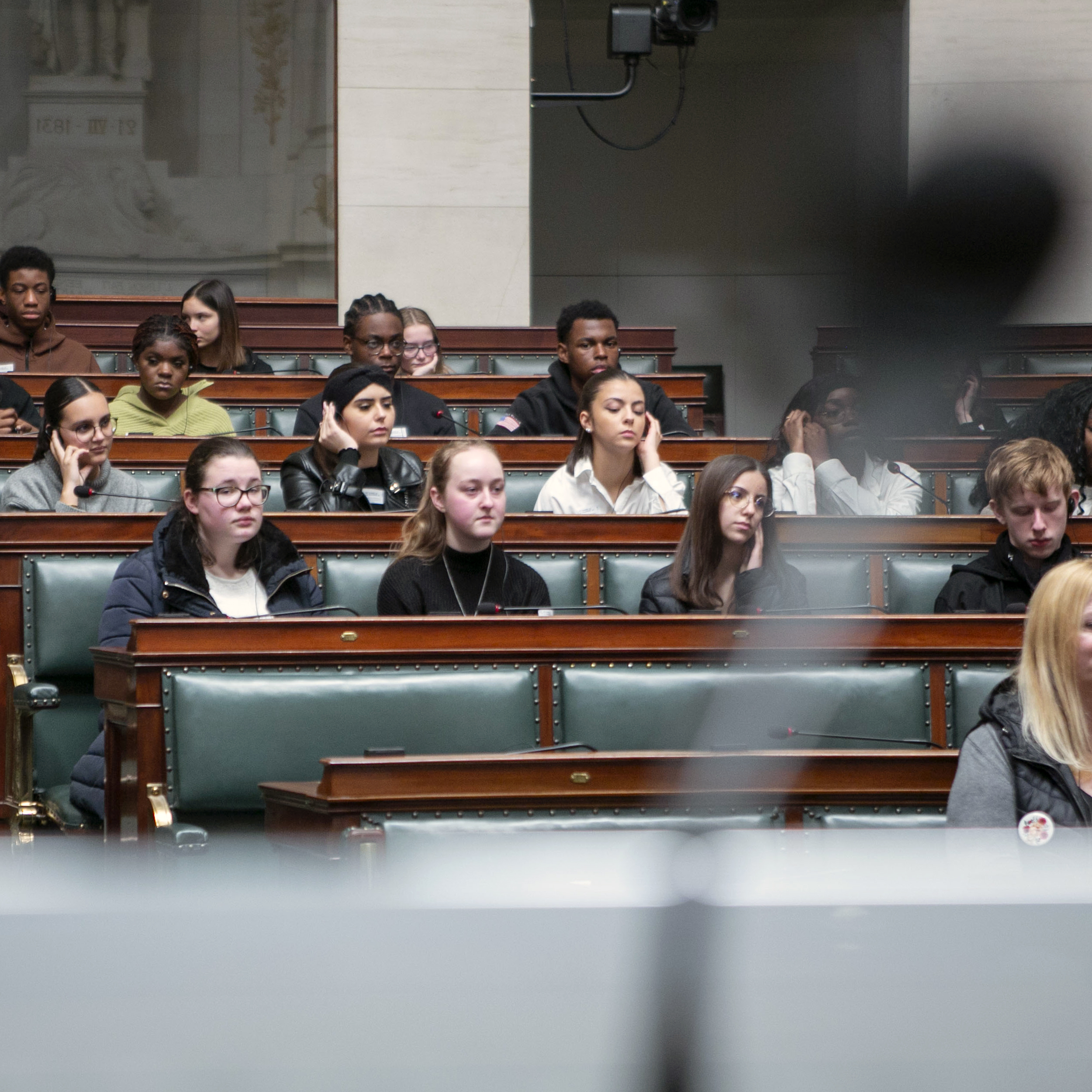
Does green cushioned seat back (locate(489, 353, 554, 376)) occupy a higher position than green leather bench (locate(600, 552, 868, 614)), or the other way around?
green cushioned seat back (locate(489, 353, 554, 376))

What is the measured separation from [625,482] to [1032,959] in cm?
270

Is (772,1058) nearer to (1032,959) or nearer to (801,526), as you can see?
(1032,959)

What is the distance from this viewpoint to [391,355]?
369 cm

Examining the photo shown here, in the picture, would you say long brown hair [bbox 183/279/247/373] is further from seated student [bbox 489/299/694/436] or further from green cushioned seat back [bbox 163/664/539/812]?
green cushioned seat back [bbox 163/664/539/812]

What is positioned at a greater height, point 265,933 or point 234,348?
point 234,348

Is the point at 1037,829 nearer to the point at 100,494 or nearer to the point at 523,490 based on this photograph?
the point at 100,494

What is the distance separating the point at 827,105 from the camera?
15.8 inches

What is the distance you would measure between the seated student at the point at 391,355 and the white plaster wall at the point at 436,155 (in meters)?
1.70

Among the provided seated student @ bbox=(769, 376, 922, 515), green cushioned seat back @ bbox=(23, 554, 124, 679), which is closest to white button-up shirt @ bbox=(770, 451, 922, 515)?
seated student @ bbox=(769, 376, 922, 515)

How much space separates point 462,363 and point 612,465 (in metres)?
2.20

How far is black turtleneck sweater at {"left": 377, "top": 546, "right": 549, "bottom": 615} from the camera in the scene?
7.59 feet

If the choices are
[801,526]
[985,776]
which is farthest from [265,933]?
[801,526]

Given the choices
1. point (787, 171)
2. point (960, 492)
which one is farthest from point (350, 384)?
point (787, 171)

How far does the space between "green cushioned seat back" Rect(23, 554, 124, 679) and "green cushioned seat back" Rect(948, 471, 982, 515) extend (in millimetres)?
1870
